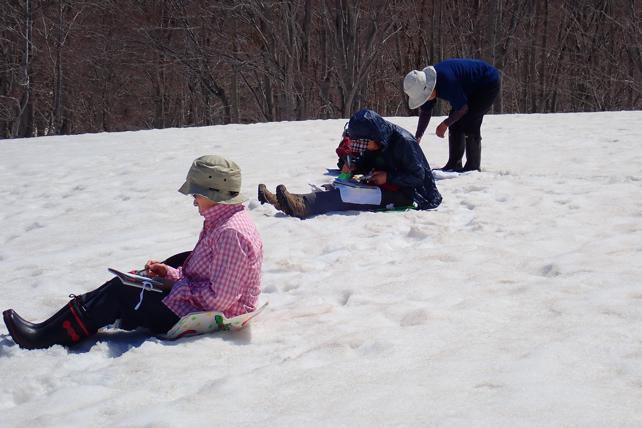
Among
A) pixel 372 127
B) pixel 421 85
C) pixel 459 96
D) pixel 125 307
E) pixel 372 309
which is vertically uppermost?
Result: pixel 421 85

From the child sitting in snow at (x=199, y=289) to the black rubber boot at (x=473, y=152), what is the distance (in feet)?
14.3

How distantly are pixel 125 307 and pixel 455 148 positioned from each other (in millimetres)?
4842

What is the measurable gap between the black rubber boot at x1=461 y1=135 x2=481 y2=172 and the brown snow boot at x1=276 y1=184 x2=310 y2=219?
2.29 meters

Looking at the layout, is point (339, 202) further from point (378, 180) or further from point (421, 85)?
point (421, 85)

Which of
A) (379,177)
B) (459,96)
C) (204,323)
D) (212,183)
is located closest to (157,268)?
(204,323)

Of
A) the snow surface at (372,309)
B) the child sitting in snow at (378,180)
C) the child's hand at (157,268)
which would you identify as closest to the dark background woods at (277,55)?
the snow surface at (372,309)

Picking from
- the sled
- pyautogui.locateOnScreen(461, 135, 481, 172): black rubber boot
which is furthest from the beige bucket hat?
pyautogui.locateOnScreen(461, 135, 481, 172): black rubber boot

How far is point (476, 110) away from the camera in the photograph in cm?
740

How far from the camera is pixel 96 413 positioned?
2.82 metres

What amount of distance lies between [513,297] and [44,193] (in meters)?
5.49

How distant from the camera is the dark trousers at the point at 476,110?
290 inches

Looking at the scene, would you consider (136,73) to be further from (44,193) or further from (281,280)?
(281,280)

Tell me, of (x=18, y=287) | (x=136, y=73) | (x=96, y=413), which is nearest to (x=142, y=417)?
(x=96, y=413)

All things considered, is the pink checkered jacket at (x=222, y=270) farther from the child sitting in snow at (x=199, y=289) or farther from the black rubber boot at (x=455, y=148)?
the black rubber boot at (x=455, y=148)
